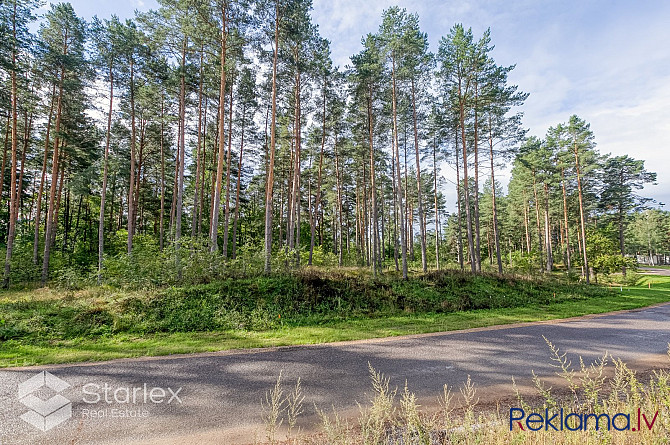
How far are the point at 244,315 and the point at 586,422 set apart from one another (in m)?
8.54

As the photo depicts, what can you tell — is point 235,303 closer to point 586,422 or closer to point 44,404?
point 44,404

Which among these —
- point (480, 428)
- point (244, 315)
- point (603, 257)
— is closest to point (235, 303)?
point (244, 315)

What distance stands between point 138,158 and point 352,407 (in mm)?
22481

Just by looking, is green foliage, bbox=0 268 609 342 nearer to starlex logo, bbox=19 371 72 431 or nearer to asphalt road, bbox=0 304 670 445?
asphalt road, bbox=0 304 670 445

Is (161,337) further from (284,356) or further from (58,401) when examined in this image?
(284,356)

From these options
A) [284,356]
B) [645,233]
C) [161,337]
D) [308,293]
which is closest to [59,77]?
[161,337]

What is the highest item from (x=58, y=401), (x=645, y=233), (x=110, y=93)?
(x=110, y=93)

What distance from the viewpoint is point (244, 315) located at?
9.02 meters

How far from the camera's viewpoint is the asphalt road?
346cm

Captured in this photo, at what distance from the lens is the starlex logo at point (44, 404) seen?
360 centimetres

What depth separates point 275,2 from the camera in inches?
471

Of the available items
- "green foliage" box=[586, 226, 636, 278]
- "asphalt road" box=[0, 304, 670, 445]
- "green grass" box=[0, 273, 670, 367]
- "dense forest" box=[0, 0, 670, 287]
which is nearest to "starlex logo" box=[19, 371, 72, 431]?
"asphalt road" box=[0, 304, 670, 445]

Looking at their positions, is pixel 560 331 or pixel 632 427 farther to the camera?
pixel 560 331

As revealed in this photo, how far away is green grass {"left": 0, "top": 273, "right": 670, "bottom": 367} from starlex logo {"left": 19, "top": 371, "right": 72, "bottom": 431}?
115 centimetres
